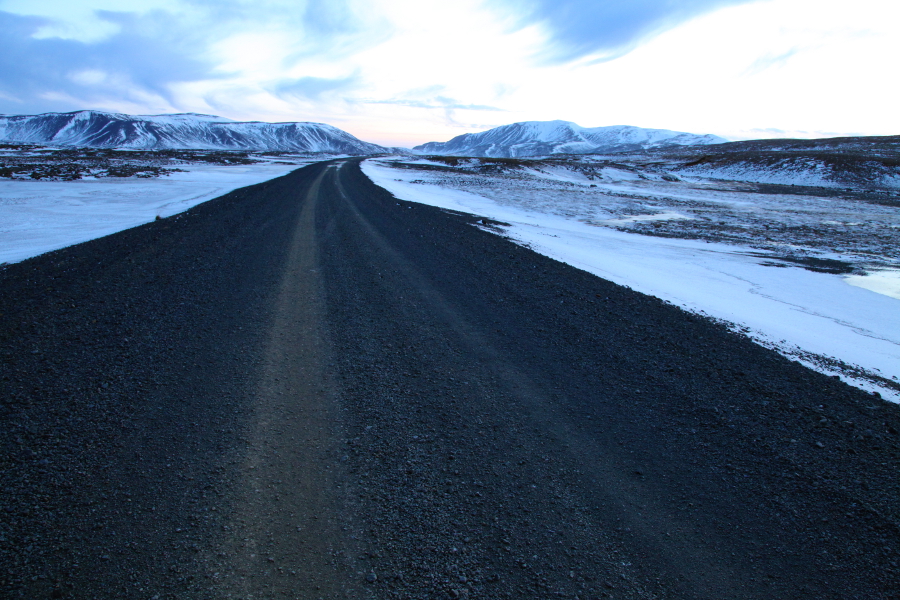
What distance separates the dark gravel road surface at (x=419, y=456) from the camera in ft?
7.89

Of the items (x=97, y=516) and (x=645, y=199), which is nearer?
(x=97, y=516)

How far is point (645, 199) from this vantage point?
93.5 feet

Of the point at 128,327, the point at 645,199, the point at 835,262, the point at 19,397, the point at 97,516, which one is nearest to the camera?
the point at 97,516

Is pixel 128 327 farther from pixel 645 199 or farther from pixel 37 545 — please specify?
pixel 645 199

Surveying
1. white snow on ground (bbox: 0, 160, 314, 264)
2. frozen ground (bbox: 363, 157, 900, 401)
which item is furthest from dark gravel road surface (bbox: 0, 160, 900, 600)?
white snow on ground (bbox: 0, 160, 314, 264)

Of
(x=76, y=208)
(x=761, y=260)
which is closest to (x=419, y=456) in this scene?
(x=761, y=260)

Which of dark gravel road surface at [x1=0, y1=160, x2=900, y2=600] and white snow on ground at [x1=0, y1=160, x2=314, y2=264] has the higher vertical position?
white snow on ground at [x1=0, y1=160, x2=314, y2=264]

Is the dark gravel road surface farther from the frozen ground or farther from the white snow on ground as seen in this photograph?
the white snow on ground

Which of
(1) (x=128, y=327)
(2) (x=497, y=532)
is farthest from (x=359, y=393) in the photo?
(1) (x=128, y=327)

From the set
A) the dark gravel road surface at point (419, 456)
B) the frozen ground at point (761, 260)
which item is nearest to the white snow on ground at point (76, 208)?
the dark gravel road surface at point (419, 456)

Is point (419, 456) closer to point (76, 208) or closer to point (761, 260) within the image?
point (761, 260)

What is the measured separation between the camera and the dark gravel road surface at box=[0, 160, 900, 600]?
94.7 inches

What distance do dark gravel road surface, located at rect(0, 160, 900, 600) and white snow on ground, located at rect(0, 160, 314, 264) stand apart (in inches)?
232

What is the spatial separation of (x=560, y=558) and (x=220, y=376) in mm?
3545
